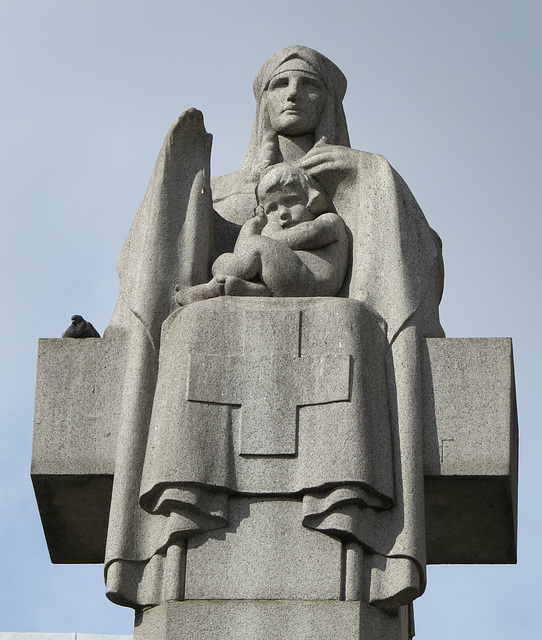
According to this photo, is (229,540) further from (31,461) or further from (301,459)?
(31,461)

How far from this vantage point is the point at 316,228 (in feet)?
40.5

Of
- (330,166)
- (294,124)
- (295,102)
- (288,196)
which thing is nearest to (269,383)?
(288,196)

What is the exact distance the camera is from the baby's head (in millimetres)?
12523

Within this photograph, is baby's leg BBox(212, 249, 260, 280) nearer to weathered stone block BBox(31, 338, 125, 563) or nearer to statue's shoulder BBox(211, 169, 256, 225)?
weathered stone block BBox(31, 338, 125, 563)

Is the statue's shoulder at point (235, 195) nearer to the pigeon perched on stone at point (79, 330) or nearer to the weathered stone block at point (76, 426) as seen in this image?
the pigeon perched on stone at point (79, 330)

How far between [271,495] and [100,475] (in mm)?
1175

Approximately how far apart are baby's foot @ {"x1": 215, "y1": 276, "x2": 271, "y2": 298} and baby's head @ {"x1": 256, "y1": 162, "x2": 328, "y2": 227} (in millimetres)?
616

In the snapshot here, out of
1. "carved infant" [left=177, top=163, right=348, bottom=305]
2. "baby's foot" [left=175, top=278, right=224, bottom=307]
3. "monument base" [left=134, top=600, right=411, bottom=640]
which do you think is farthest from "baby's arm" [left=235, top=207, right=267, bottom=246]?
"monument base" [left=134, top=600, right=411, bottom=640]

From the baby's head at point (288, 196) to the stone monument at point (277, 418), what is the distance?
1 centimetres

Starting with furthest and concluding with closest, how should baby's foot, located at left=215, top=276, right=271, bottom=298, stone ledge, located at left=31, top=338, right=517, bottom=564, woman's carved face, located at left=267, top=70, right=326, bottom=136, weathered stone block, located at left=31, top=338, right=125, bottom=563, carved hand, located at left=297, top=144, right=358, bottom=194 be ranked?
woman's carved face, located at left=267, top=70, right=326, bottom=136 → carved hand, located at left=297, top=144, right=358, bottom=194 → baby's foot, located at left=215, top=276, right=271, bottom=298 → weathered stone block, located at left=31, top=338, right=125, bottom=563 → stone ledge, located at left=31, top=338, right=517, bottom=564

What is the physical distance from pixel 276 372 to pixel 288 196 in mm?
1479

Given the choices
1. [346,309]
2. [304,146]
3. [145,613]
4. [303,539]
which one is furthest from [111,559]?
[304,146]

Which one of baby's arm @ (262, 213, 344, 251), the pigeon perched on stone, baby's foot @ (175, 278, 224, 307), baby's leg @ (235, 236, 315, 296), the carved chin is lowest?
the pigeon perched on stone

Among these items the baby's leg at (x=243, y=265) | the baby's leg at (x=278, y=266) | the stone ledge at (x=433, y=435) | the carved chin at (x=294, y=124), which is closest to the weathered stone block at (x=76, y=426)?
the stone ledge at (x=433, y=435)
